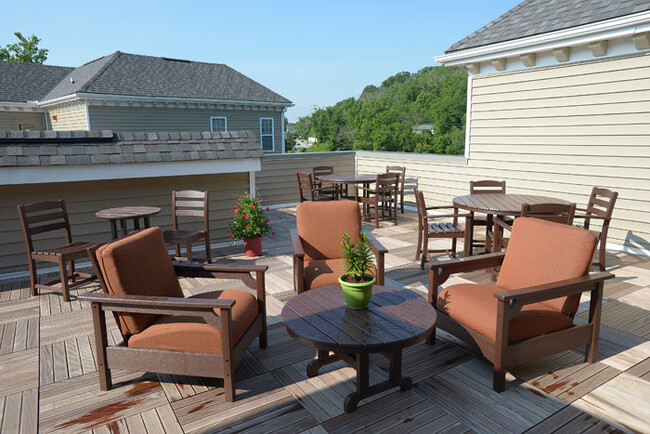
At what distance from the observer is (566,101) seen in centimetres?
620

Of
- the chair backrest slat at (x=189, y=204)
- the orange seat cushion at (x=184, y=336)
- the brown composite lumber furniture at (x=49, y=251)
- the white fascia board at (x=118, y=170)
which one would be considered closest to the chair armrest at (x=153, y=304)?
the orange seat cushion at (x=184, y=336)

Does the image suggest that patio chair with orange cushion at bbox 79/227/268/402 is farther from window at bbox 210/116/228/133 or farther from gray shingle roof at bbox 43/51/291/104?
window at bbox 210/116/228/133

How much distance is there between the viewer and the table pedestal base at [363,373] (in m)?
2.43

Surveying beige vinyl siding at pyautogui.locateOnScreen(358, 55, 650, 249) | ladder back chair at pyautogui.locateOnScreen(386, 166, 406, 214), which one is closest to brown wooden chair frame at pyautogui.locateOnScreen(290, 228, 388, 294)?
beige vinyl siding at pyautogui.locateOnScreen(358, 55, 650, 249)

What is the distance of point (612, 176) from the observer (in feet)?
19.0

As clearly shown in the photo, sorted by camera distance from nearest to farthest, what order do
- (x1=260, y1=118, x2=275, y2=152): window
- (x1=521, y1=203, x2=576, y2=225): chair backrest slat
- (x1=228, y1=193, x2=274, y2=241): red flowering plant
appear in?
1. (x1=521, y1=203, x2=576, y2=225): chair backrest slat
2. (x1=228, y1=193, x2=274, y2=241): red flowering plant
3. (x1=260, y1=118, x2=275, y2=152): window

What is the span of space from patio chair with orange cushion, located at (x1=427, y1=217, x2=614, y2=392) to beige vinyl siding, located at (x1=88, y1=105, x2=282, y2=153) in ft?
43.6

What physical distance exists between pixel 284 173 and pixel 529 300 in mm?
7762

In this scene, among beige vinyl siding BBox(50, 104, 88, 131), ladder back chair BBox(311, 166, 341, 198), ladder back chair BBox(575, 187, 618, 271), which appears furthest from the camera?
beige vinyl siding BBox(50, 104, 88, 131)

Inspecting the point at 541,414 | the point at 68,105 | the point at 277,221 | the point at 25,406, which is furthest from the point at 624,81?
the point at 68,105

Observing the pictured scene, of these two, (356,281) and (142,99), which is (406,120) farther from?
(356,281)

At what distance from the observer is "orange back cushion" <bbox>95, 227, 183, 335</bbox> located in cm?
254

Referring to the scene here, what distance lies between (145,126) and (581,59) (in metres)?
12.5

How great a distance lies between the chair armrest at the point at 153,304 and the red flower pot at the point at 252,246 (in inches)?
130
